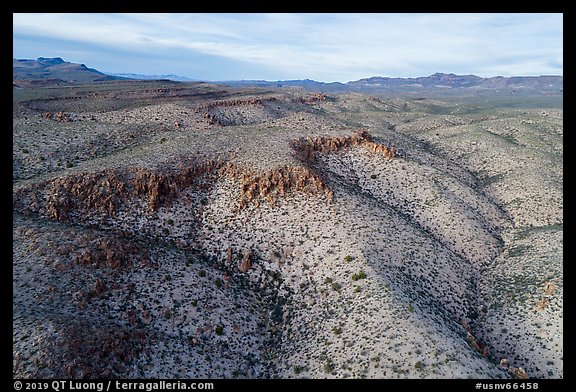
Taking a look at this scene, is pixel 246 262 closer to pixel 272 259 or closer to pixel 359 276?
pixel 272 259

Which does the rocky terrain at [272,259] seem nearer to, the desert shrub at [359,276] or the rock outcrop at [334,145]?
the desert shrub at [359,276]

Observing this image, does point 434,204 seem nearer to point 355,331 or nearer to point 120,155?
point 355,331

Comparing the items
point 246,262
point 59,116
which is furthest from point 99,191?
point 59,116

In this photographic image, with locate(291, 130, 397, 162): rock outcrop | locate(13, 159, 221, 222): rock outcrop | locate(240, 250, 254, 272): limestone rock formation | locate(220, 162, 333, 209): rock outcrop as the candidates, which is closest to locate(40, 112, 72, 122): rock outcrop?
locate(13, 159, 221, 222): rock outcrop

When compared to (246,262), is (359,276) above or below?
above

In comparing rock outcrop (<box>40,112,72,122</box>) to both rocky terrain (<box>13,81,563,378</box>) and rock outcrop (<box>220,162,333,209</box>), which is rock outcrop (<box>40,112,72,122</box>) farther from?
rock outcrop (<box>220,162,333,209</box>)

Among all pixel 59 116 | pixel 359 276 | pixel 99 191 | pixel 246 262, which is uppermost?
pixel 59 116

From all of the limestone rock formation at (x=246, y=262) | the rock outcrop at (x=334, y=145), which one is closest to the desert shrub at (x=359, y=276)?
the limestone rock formation at (x=246, y=262)

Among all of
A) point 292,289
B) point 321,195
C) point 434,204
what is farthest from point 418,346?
point 434,204
